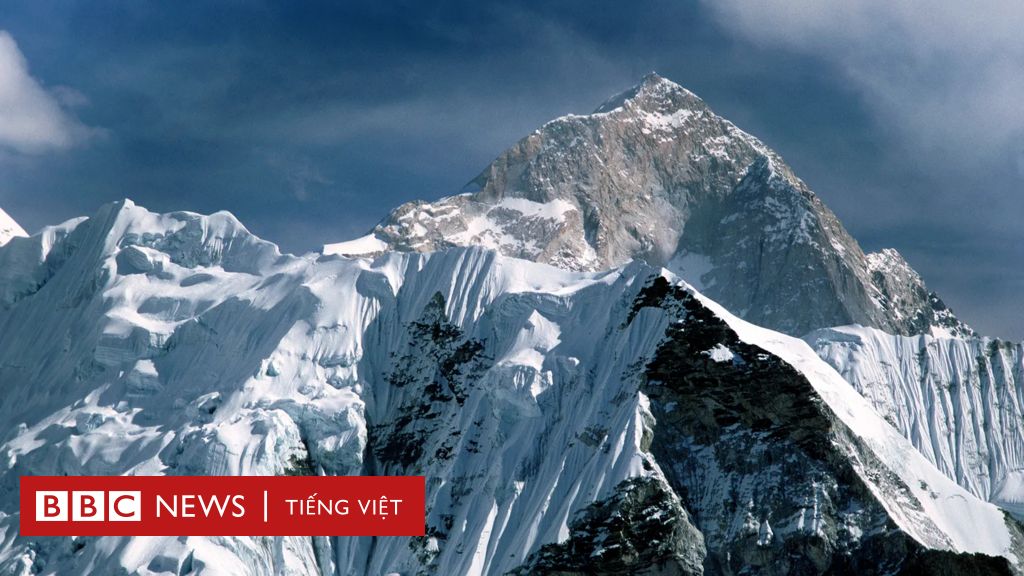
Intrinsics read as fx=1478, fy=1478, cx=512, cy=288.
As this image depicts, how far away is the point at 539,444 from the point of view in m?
187

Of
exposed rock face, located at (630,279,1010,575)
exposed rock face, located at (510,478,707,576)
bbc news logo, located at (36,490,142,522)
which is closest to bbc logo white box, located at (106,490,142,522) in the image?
bbc news logo, located at (36,490,142,522)

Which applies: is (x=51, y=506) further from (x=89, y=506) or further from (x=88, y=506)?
(x=89, y=506)

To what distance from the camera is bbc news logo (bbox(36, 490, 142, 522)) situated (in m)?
181

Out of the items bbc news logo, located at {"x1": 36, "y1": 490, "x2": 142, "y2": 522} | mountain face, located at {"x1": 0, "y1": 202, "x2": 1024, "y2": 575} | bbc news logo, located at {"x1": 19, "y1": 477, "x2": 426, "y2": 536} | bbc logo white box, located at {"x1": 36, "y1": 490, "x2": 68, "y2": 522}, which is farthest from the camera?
bbc logo white box, located at {"x1": 36, "y1": 490, "x2": 68, "y2": 522}

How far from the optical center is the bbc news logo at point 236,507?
18012cm

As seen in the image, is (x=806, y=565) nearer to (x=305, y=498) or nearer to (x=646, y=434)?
(x=646, y=434)

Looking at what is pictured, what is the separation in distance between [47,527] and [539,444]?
2470 inches

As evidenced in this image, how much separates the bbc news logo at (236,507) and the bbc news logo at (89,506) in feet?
0.40

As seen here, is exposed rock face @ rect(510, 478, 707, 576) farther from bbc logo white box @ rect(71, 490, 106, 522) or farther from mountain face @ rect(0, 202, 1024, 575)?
bbc logo white box @ rect(71, 490, 106, 522)

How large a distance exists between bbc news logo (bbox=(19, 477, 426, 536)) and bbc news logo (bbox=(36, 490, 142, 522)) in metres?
0.12

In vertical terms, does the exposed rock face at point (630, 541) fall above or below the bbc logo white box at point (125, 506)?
below

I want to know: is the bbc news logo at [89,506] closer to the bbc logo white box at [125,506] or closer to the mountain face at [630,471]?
the bbc logo white box at [125,506]

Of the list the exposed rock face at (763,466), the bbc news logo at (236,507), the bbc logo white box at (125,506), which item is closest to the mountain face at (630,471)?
the exposed rock face at (763,466)

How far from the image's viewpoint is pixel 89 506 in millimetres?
186125
